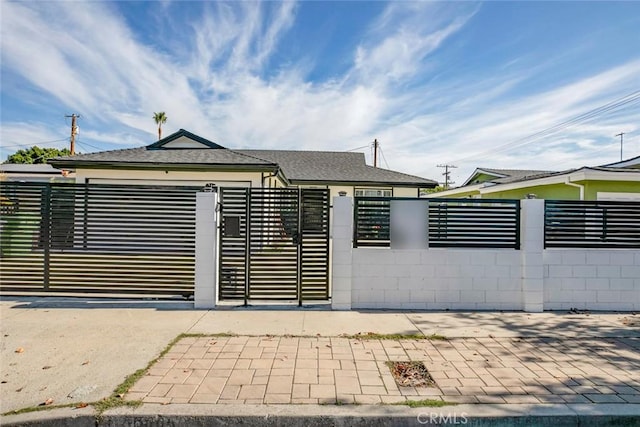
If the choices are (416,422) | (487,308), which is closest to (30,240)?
(416,422)

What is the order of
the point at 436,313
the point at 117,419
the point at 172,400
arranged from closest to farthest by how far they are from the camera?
the point at 117,419 → the point at 172,400 → the point at 436,313

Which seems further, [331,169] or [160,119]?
[160,119]

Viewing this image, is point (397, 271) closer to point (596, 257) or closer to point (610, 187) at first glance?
point (596, 257)

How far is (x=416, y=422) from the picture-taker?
2590 millimetres

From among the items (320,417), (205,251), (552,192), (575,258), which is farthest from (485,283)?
(552,192)

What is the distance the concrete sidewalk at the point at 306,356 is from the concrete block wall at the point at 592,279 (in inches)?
10.2

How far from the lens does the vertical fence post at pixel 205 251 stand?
5352mm

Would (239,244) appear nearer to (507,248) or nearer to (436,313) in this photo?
(436,313)

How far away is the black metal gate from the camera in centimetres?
555

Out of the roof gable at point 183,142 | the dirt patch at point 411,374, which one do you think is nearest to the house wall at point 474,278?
the dirt patch at point 411,374

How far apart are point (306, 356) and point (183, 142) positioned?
12.6 m

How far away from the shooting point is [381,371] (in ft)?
11.0

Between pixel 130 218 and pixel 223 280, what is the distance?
189cm

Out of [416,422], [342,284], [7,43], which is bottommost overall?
[416,422]
